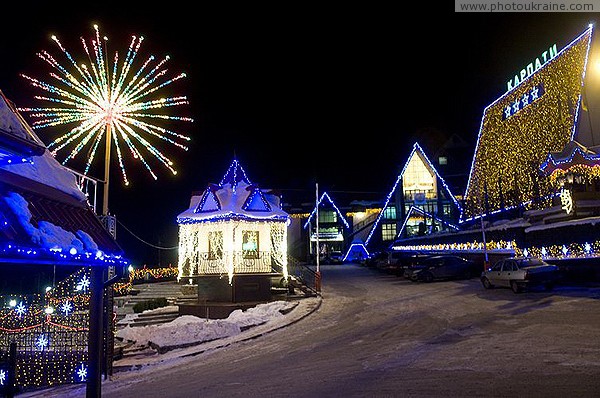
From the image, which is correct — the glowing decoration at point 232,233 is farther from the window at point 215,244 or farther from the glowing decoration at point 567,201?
the glowing decoration at point 567,201

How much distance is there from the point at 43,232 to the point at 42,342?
5.01m

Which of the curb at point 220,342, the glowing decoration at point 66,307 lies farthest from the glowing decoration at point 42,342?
the curb at point 220,342

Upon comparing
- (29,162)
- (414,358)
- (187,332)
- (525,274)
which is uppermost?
(29,162)

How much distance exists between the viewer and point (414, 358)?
373 inches

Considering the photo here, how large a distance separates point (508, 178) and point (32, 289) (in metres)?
33.4

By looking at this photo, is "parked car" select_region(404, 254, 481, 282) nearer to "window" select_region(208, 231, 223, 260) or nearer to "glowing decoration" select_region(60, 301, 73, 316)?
"window" select_region(208, 231, 223, 260)

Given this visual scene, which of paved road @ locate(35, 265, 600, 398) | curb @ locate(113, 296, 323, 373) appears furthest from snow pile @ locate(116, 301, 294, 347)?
paved road @ locate(35, 265, 600, 398)

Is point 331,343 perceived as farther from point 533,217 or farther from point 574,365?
point 533,217

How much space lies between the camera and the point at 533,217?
26.5 metres

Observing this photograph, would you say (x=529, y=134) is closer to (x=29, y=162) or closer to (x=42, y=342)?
(x=42, y=342)

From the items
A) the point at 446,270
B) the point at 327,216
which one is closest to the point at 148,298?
the point at 446,270

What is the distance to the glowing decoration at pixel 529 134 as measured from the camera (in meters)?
27.1

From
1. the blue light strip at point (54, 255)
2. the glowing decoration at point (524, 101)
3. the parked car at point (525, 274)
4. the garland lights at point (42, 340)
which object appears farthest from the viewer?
the glowing decoration at point (524, 101)

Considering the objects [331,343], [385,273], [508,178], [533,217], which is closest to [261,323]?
[331,343]
